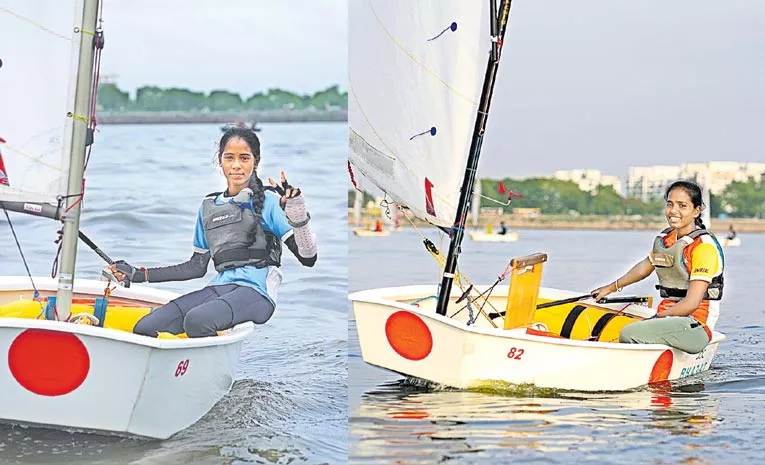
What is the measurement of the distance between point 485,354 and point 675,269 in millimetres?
1240

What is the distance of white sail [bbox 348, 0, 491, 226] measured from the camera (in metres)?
5.38

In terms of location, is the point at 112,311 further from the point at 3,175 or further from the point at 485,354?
the point at 485,354

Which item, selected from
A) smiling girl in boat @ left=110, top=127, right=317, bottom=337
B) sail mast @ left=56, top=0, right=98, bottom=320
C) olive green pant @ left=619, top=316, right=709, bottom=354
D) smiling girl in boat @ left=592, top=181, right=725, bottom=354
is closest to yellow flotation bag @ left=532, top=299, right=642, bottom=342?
smiling girl in boat @ left=592, top=181, right=725, bottom=354

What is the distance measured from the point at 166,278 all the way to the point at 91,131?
39.2 inches

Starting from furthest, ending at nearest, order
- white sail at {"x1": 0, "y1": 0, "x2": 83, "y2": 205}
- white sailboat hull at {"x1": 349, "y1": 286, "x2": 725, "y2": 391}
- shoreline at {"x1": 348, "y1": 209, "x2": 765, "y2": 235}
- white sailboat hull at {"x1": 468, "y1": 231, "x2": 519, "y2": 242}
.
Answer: shoreline at {"x1": 348, "y1": 209, "x2": 765, "y2": 235} → white sailboat hull at {"x1": 468, "y1": 231, "x2": 519, "y2": 242} → white sailboat hull at {"x1": 349, "y1": 286, "x2": 725, "y2": 391} → white sail at {"x1": 0, "y1": 0, "x2": 83, "y2": 205}

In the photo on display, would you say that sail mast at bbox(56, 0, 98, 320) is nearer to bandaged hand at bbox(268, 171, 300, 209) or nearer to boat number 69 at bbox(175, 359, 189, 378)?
boat number 69 at bbox(175, 359, 189, 378)

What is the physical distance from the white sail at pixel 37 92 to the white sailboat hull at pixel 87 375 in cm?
52

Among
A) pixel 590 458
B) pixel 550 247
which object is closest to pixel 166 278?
pixel 590 458

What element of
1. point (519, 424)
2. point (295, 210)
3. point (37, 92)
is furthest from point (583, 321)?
point (37, 92)

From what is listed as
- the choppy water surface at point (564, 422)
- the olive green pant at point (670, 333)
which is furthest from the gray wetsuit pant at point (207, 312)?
the olive green pant at point (670, 333)

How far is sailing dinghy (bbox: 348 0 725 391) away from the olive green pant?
6 centimetres

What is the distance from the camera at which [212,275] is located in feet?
28.1

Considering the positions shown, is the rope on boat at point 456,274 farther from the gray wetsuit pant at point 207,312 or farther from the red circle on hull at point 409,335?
the gray wetsuit pant at point 207,312

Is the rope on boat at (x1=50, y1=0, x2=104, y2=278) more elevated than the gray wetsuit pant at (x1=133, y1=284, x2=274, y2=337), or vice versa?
the rope on boat at (x1=50, y1=0, x2=104, y2=278)
